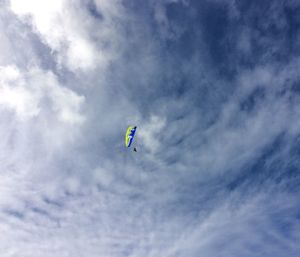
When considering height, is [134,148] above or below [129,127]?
below

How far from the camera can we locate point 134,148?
2221 inches

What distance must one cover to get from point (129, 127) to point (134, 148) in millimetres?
9311

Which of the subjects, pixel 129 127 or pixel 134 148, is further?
pixel 129 127

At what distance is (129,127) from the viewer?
2518 inches
